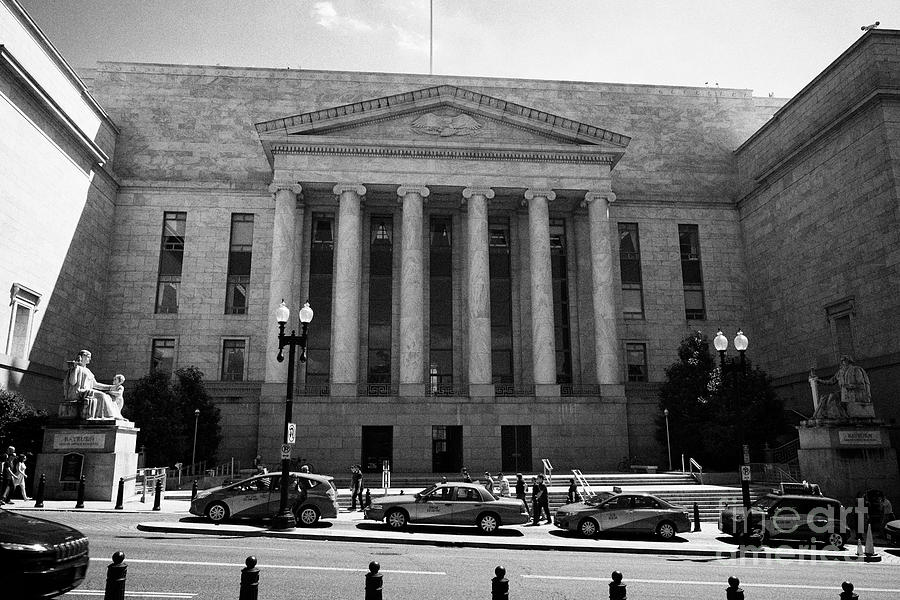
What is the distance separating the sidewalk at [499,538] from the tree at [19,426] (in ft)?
23.2

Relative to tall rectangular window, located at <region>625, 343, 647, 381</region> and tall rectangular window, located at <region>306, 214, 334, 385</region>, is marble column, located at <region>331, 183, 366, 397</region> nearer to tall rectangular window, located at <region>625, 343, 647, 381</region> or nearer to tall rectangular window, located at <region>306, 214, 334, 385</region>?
tall rectangular window, located at <region>306, 214, 334, 385</region>

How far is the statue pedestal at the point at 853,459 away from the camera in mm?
26375

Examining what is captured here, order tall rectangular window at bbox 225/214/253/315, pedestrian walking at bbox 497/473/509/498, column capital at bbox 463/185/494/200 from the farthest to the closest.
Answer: tall rectangular window at bbox 225/214/253/315 → column capital at bbox 463/185/494/200 → pedestrian walking at bbox 497/473/509/498

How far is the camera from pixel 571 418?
3953cm

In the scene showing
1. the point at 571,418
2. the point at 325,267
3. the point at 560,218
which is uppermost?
the point at 560,218

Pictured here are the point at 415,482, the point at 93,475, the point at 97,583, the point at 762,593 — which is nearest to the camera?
the point at 97,583

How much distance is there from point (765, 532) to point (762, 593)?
8.17 meters

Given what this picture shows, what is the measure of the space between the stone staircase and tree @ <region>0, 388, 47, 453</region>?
13.0m

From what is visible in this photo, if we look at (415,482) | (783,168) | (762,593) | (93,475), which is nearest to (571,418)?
(415,482)

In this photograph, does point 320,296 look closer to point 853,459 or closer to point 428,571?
point 853,459

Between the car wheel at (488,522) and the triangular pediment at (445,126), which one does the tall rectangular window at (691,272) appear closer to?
the triangular pediment at (445,126)

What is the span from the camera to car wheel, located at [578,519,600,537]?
1991 centimetres

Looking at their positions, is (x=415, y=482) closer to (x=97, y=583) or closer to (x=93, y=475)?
(x=93, y=475)

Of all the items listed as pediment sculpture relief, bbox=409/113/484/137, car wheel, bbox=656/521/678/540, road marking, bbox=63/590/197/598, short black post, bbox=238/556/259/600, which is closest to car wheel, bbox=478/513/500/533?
car wheel, bbox=656/521/678/540
